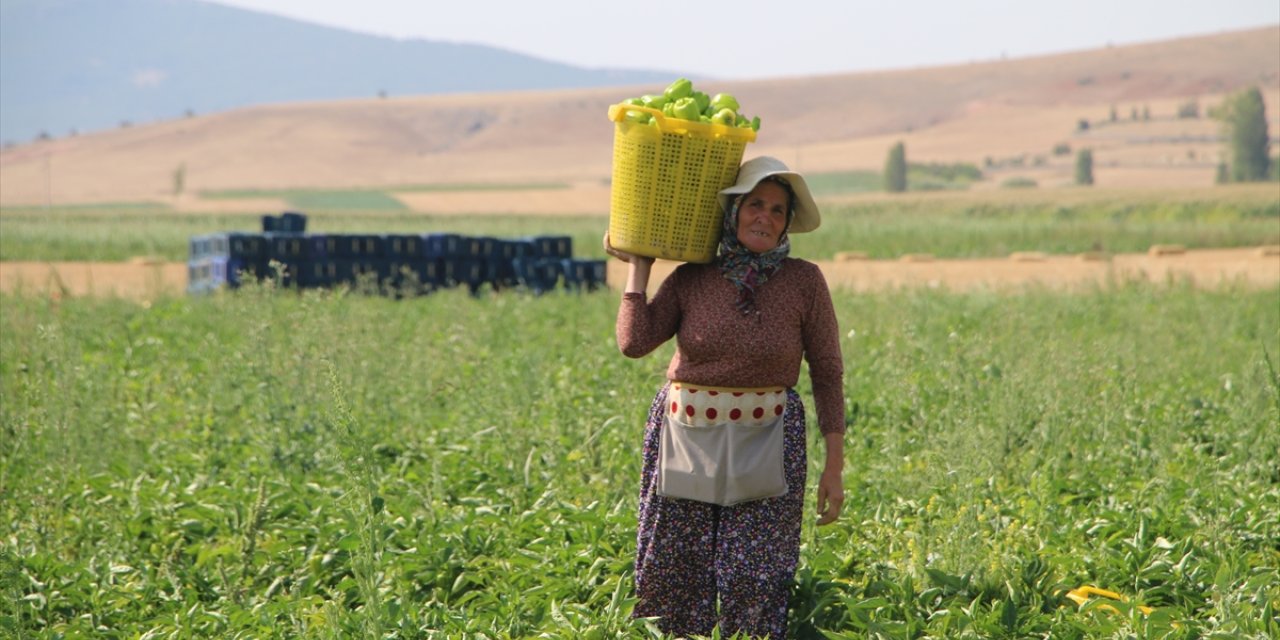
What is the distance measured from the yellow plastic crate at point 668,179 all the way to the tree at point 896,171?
71.5m

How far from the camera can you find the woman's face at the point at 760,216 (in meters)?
3.56

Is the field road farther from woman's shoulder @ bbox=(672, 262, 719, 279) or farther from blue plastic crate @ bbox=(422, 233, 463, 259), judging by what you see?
woman's shoulder @ bbox=(672, 262, 719, 279)

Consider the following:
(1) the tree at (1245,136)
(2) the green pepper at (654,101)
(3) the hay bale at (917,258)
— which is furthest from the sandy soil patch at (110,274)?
(1) the tree at (1245,136)

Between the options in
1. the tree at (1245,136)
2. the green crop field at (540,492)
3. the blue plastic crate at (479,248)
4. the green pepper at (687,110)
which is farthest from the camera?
the tree at (1245,136)

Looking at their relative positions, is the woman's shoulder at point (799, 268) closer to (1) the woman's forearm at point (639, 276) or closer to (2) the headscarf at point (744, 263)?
(2) the headscarf at point (744, 263)

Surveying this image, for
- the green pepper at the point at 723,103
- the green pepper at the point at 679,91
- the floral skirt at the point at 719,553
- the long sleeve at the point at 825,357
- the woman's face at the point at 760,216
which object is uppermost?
the green pepper at the point at 679,91

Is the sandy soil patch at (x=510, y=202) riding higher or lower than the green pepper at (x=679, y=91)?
lower

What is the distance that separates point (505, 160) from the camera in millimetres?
123062

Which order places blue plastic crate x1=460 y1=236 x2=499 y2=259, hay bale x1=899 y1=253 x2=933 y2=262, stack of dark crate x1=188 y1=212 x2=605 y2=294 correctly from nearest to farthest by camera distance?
1. stack of dark crate x1=188 y1=212 x2=605 y2=294
2. blue plastic crate x1=460 y1=236 x2=499 y2=259
3. hay bale x1=899 y1=253 x2=933 y2=262

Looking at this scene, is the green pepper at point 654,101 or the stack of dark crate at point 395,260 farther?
the stack of dark crate at point 395,260

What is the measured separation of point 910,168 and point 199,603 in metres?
83.7

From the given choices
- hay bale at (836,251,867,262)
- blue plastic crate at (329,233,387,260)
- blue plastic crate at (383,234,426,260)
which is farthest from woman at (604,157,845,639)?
hay bale at (836,251,867,262)

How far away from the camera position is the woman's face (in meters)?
3.56

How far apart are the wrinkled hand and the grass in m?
0.24
